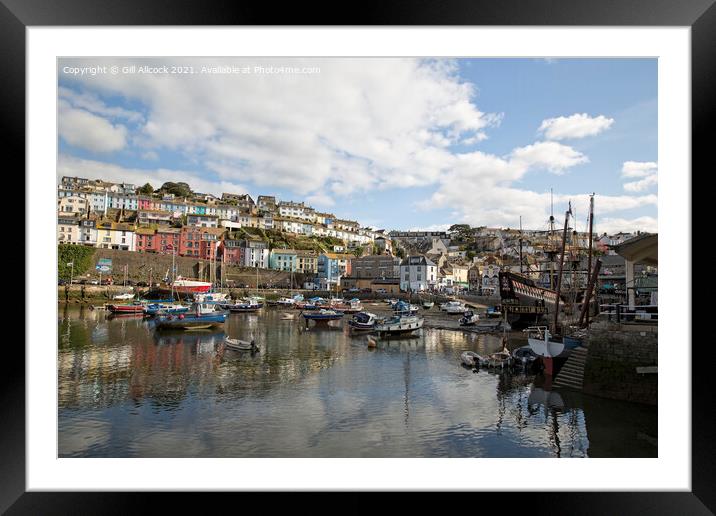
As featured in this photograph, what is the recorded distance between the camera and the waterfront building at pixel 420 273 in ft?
68.0

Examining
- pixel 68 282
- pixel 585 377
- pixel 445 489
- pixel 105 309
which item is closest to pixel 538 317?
pixel 585 377

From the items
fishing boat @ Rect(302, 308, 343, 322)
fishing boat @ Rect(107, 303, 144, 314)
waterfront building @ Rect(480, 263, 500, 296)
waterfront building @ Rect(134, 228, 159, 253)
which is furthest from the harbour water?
waterfront building @ Rect(480, 263, 500, 296)

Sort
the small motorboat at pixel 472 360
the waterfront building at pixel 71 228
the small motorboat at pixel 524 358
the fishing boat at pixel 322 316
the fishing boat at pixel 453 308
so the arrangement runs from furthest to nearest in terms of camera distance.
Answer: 1. the fishing boat at pixel 453 308
2. the waterfront building at pixel 71 228
3. the fishing boat at pixel 322 316
4. the small motorboat at pixel 472 360
5. the small motorboat at pixel 524 358

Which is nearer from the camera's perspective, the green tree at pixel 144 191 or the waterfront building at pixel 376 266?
the green tree at pixel 144 191

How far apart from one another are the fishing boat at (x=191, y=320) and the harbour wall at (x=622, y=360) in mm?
9688

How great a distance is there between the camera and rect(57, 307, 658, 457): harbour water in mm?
3758

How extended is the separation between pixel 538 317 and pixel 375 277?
11.2 metres

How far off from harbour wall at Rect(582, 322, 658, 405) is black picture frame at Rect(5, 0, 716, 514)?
2.08 m

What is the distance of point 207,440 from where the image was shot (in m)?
3.85

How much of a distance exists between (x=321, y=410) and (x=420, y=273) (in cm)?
1684

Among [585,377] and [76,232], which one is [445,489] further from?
[76,232]
